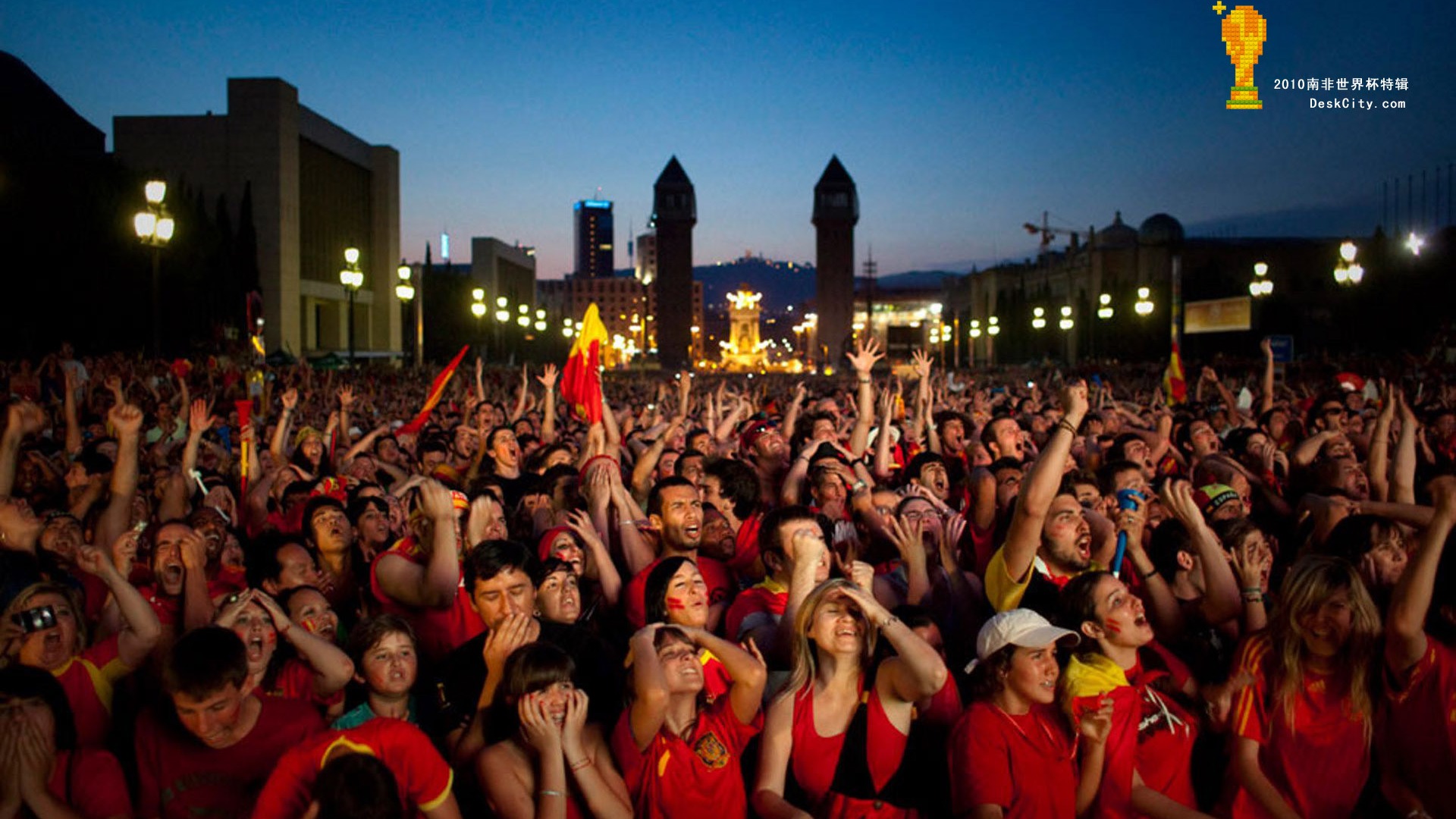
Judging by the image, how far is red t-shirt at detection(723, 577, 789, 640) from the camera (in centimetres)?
447

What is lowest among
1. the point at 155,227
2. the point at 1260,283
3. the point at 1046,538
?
the point at 1046,538

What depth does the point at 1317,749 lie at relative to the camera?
3.62 meters

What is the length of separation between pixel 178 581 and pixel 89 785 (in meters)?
1.51

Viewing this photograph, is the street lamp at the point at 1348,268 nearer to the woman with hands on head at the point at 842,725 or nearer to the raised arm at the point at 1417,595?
the raised arm at the point at 1417,595

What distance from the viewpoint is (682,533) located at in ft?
17.3

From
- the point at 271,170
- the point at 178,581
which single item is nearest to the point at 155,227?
the point at 178,581

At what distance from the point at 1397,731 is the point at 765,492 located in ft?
15.7

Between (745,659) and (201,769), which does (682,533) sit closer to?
(745,659)

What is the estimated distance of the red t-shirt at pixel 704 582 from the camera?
4938mm

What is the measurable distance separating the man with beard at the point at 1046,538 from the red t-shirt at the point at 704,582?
1392 mm

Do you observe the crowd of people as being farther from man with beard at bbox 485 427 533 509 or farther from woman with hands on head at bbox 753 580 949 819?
man with beard at bbox 485 427 533 509

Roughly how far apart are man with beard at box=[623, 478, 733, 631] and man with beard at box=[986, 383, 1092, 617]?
4.52 ft

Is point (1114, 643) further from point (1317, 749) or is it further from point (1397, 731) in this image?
point (1397, 731)

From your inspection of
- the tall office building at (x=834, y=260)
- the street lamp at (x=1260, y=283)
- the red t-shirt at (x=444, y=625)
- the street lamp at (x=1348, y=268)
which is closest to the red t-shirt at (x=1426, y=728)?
the red t-shirt at (x=444, y=625)
